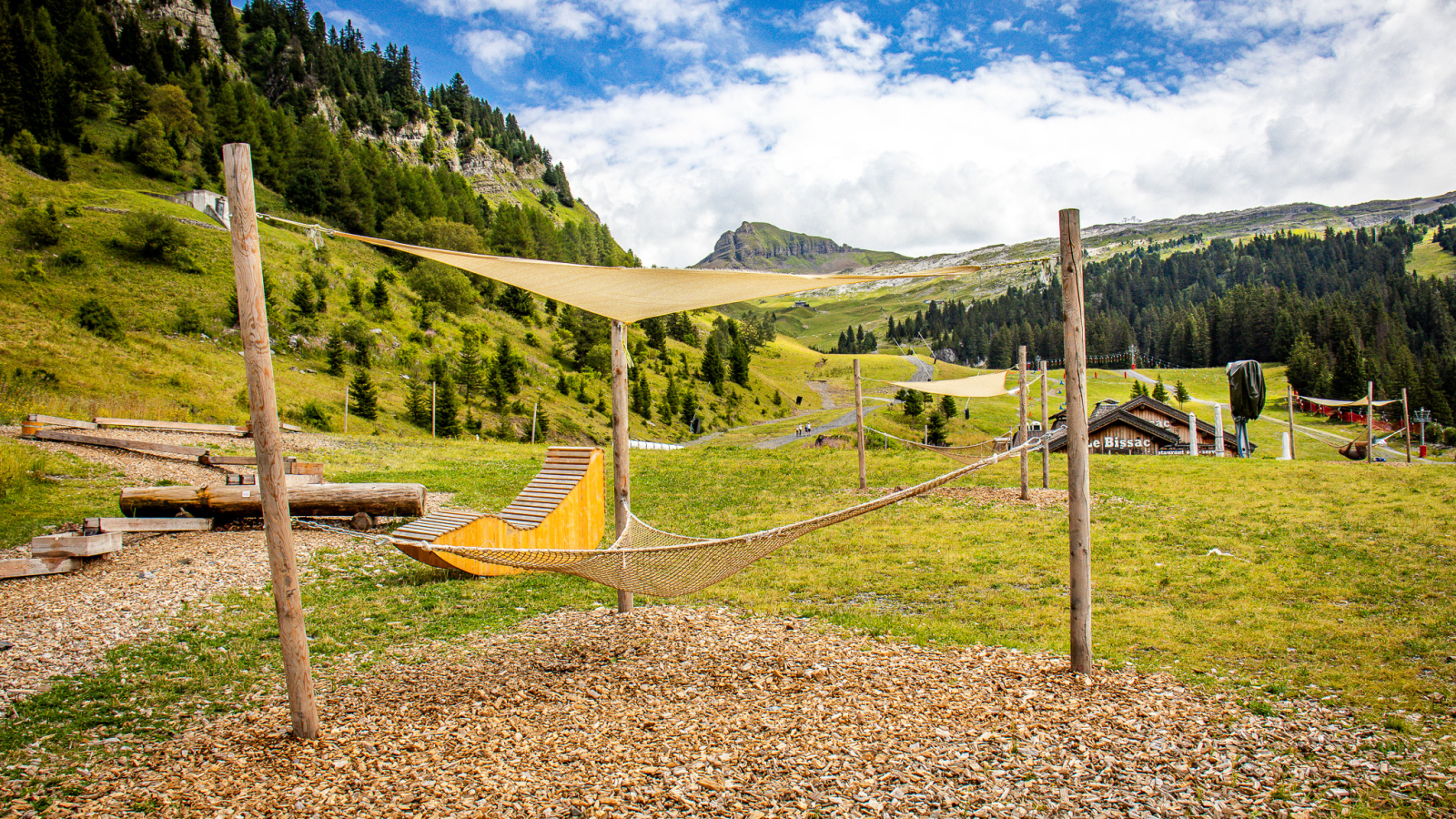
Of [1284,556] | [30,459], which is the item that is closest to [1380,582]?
[1284,556]

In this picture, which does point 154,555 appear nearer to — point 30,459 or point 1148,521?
point 30,459

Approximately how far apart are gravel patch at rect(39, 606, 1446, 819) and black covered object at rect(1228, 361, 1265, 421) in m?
19.0

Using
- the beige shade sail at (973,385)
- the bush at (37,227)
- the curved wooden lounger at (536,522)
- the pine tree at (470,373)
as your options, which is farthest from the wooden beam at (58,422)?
the bush at (37,227)

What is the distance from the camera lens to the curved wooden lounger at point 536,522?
7703mm

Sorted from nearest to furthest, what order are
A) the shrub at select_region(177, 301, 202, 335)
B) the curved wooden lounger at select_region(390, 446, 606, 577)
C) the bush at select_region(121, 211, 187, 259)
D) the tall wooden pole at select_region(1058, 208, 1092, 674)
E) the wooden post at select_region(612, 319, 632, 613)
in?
the tall wooden pole at select_region(1058, 208, 1092, 674)
the wooden post at select_region(612, 319, 632, 613)
the curved wooden lounger at select_region(390, 446, 606, 577)
the shrub at select_region(177, 301, 202, 335)
the bush at select_region(121, 211, 187, 259)

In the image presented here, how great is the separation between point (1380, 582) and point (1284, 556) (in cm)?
127

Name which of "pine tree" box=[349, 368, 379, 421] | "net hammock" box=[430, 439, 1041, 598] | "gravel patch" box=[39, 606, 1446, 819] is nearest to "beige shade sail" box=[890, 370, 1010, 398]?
"net hammock" box=[430, 439, 1041, 598]

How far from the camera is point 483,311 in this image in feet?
172

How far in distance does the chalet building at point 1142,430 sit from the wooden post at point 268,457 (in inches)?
1331

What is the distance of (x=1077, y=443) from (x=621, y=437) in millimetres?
3883

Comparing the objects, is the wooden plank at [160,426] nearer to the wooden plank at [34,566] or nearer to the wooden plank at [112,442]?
the wooden plank at [112,442]

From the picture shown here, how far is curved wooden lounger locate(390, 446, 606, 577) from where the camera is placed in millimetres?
7703

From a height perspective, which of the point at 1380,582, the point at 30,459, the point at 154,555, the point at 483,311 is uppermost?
the point at 483,311

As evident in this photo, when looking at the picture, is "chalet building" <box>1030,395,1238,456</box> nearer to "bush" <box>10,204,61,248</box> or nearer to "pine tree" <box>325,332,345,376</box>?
"pine tree" <box>325,332,345,376</box>
